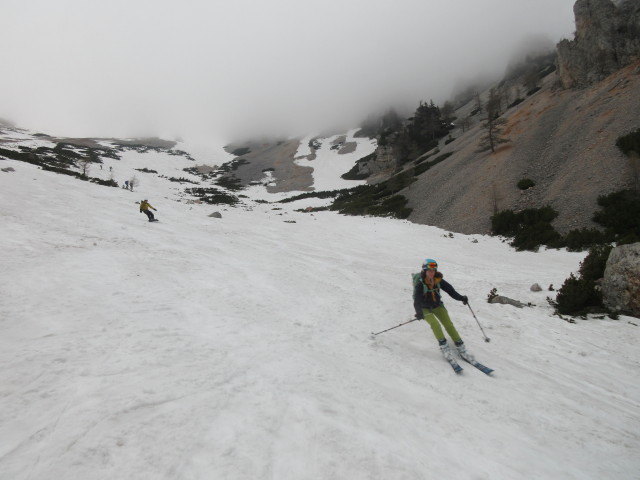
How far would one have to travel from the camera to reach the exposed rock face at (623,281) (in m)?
8.79

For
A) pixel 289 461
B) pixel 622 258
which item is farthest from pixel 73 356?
pixel 622 258

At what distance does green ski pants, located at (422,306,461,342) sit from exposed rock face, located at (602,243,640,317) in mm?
6220

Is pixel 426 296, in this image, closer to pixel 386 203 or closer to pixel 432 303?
pixel 432 303

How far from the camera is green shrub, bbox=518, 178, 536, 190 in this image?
2627 cm

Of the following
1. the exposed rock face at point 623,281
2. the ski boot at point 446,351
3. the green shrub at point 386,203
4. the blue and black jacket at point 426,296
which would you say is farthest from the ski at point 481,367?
the green shrub at point 386,203

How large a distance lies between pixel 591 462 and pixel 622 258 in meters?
7.73

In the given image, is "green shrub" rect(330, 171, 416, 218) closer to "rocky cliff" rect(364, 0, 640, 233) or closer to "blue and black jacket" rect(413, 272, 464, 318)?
"rocky cliff" rect(364, 0, 640, 233)

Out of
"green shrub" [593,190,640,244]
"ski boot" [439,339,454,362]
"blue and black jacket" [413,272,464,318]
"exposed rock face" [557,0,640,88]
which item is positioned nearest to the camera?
Result: "ski boot" [439,339,454,362]

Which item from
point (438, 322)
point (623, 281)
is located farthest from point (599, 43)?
point (438, 322)

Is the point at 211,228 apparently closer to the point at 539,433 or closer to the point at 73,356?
the point at 73,356

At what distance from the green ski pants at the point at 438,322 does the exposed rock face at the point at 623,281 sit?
6.22m

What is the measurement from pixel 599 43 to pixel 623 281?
141 feet

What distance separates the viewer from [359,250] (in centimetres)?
2062

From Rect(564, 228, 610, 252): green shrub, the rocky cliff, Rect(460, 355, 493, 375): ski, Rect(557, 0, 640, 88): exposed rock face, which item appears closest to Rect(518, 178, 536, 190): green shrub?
the rocky cliff
